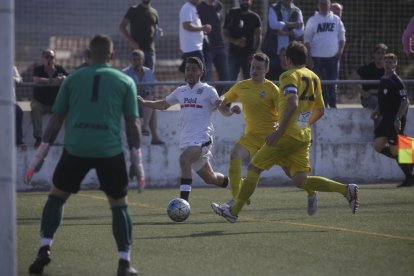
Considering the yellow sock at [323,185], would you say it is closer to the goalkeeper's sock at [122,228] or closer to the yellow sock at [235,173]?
the yellow sock at [235,173]

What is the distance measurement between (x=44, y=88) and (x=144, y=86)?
1.77 m

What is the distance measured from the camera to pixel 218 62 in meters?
18.6

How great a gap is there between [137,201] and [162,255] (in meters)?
5.91

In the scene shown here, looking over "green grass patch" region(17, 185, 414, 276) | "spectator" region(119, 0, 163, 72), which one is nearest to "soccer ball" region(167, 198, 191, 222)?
"green grass patch" region(17, 185, 414, 276)

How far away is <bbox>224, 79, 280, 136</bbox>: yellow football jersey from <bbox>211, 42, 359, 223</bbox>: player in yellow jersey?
1041 millimetres

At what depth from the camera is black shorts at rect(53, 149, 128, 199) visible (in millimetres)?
8273

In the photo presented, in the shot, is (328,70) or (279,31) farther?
Answer: (328,70)

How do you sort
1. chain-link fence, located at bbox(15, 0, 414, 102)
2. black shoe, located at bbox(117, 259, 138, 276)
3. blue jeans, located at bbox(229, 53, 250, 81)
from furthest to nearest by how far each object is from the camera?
chain-link fence, located at bbox(15, 0, 414, 102)
blue jeans, located at bbox(229, 53, 250, 81)
black shoe, located at bbox(117, 259, 138, 276)

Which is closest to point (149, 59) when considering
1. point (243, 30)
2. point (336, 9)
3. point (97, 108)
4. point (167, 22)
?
point (243, 30)

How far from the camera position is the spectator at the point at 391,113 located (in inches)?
655

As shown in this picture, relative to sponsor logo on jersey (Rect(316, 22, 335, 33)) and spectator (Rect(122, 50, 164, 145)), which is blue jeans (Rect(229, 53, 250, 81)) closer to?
sponsor logo on jersey (Rect(316, 22, 335, 33))

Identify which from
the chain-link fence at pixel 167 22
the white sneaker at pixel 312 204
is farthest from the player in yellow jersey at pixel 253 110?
the chain-link fence at pixel 167 22

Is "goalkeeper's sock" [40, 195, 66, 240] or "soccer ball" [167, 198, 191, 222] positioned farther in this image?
"soccer ball" [167, 198, 191, 222]

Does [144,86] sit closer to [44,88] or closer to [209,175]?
[44,88]
